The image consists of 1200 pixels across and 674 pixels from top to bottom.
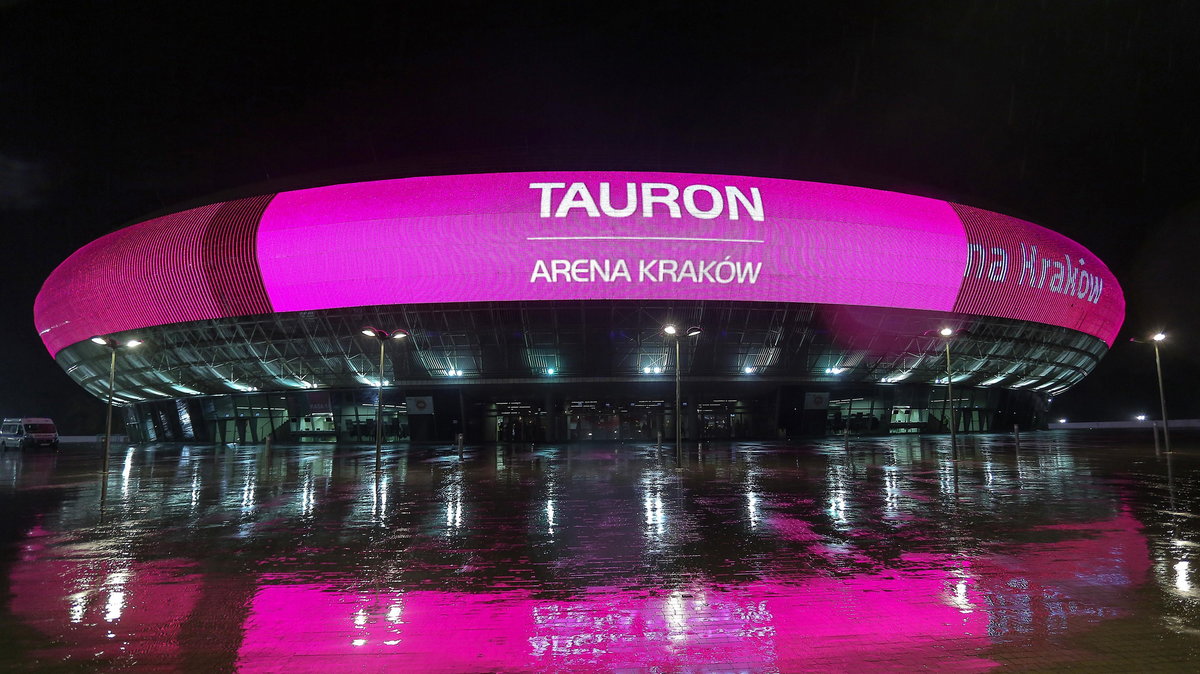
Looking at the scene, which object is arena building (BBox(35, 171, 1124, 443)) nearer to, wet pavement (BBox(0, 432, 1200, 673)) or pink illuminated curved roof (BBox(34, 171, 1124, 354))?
pink illuminated curved roof (BBox(34, 171, 1124, 354))

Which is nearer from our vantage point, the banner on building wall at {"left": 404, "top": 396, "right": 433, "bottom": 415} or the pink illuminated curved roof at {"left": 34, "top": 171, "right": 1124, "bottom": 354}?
the pink illuminated curved roof at {"left": 34, "top": 171, "right": 1124, "bottom": 354}

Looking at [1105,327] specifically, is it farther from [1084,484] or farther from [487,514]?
[487,514]

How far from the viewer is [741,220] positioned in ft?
109

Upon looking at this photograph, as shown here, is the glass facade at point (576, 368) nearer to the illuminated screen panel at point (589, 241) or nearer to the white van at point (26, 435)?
the illuminated screen panel at point (589, 241)

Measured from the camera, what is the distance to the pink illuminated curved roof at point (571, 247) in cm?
3244

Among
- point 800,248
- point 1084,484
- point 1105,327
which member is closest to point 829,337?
point 800,248

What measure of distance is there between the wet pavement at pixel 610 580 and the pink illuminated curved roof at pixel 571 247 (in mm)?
19795

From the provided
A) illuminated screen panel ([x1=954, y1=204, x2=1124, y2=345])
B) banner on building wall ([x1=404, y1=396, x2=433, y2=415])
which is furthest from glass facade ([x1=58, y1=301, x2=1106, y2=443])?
illuminated screen panel ([x1=954, y1=204, x2=1124, y2=345])

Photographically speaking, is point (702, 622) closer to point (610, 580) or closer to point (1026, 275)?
point (610, 580)

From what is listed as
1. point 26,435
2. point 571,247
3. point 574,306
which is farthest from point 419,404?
point 26,435

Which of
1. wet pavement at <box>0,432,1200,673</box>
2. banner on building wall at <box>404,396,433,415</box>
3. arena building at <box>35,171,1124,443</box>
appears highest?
arena building at <box>35,171,1124,443</box>

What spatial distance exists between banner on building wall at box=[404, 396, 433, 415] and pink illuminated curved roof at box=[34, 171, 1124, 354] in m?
8.19

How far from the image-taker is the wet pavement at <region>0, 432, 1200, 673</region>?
4.88 metres

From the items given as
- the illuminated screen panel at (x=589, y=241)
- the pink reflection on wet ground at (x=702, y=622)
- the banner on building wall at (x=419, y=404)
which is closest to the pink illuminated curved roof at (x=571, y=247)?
the illuminated screen panel at (x=589, y=241)
